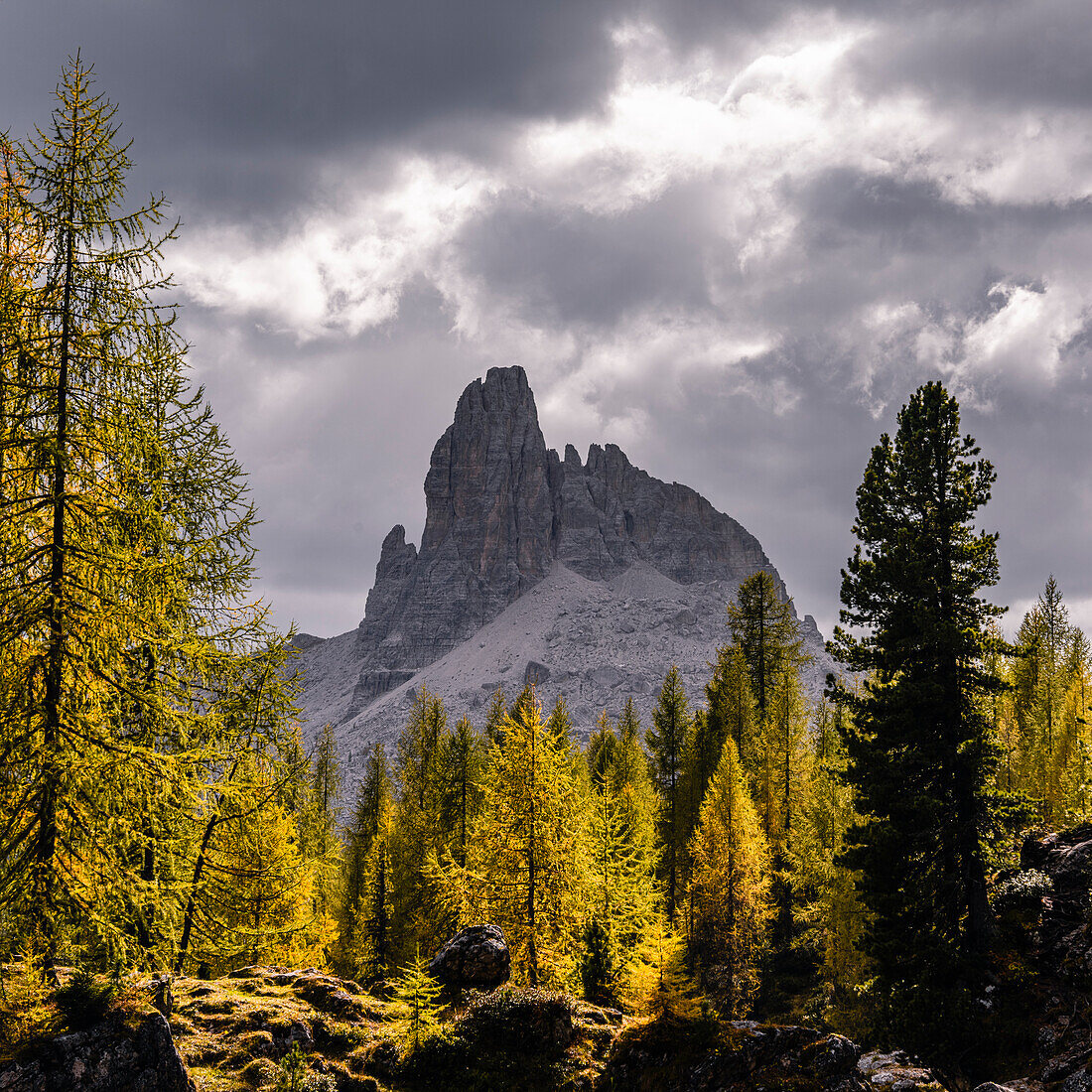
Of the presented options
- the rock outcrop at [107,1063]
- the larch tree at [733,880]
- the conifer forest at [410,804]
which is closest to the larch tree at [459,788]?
the conifer forest at [410,804]

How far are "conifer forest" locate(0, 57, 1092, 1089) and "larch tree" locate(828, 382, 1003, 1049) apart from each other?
2.9 inches

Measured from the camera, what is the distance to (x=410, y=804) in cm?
3569

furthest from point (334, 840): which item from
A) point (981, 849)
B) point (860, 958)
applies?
point (981, 849)

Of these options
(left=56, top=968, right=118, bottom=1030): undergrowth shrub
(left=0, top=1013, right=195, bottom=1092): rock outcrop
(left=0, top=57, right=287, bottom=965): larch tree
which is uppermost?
(left=0, top=57, right=287, bottom=965): larch tree

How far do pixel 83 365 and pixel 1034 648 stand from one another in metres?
18.3

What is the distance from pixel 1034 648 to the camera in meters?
15.4

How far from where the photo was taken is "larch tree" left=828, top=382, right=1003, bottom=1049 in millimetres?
15422

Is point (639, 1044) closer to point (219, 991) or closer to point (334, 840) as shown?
point (219, 991)

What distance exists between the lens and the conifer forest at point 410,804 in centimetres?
848

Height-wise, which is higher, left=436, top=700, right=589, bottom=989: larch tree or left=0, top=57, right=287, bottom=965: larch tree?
left=0, top=57, right=287, bottom=965: larch tree

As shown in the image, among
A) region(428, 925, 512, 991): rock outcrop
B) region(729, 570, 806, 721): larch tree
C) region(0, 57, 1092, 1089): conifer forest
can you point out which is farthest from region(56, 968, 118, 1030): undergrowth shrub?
region(729, 570, 806, 721): larch tree

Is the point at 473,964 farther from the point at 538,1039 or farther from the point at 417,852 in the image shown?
the point at 417,852

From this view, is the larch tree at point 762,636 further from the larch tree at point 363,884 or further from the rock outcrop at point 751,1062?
the rock outcrop at point 751,1062

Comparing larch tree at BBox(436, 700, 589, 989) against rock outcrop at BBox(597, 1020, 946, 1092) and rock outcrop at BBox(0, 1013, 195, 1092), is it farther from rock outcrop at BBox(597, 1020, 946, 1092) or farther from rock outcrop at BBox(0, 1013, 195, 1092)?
rock outcrop at BBox(0, 1013, 195, 1092)
